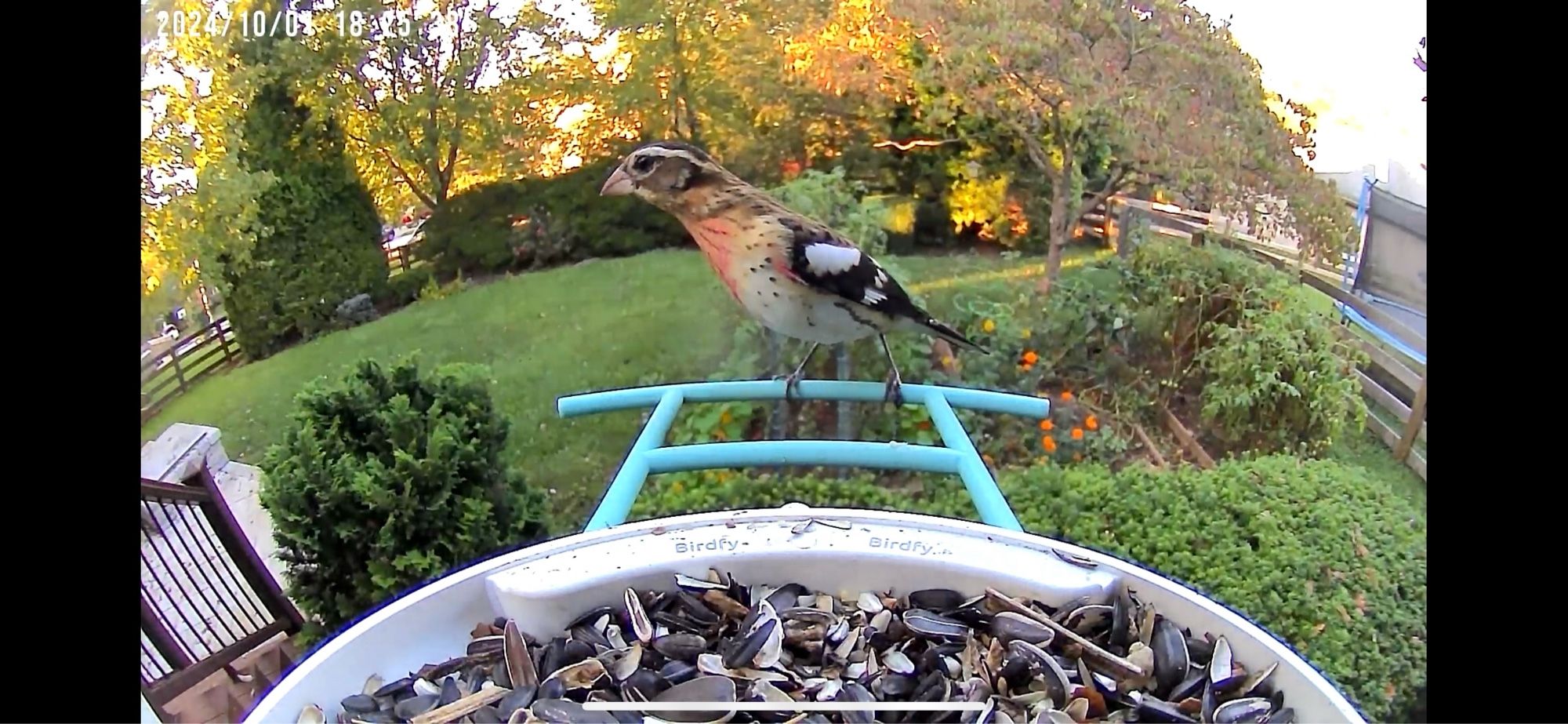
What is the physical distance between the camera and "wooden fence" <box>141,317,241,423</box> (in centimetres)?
95

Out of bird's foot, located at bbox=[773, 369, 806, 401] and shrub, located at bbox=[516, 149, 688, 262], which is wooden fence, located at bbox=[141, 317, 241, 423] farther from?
bird's foot, located at bbox=[773, 369, 806, 401]

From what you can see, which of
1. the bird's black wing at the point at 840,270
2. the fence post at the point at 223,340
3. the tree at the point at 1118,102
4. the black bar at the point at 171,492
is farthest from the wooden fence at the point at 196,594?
the tree at the point at 1118,102

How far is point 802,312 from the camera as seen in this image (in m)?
1.08

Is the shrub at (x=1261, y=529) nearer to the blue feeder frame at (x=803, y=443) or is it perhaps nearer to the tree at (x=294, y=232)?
the blue feeder frame at (x=803, y=443)

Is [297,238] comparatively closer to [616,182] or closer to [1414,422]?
[616,182]

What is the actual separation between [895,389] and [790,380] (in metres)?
0.11

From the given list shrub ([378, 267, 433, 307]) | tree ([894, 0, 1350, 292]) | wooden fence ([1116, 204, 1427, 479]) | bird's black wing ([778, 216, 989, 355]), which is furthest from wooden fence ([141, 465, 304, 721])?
wooden fence ([1116, 204, 1427, 479])

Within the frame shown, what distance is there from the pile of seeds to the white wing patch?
0.42 m

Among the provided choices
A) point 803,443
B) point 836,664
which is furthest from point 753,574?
point 803,443

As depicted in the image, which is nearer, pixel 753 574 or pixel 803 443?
pixel 753 574

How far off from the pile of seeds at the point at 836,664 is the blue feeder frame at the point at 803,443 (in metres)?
0.26

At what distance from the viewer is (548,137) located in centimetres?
102
